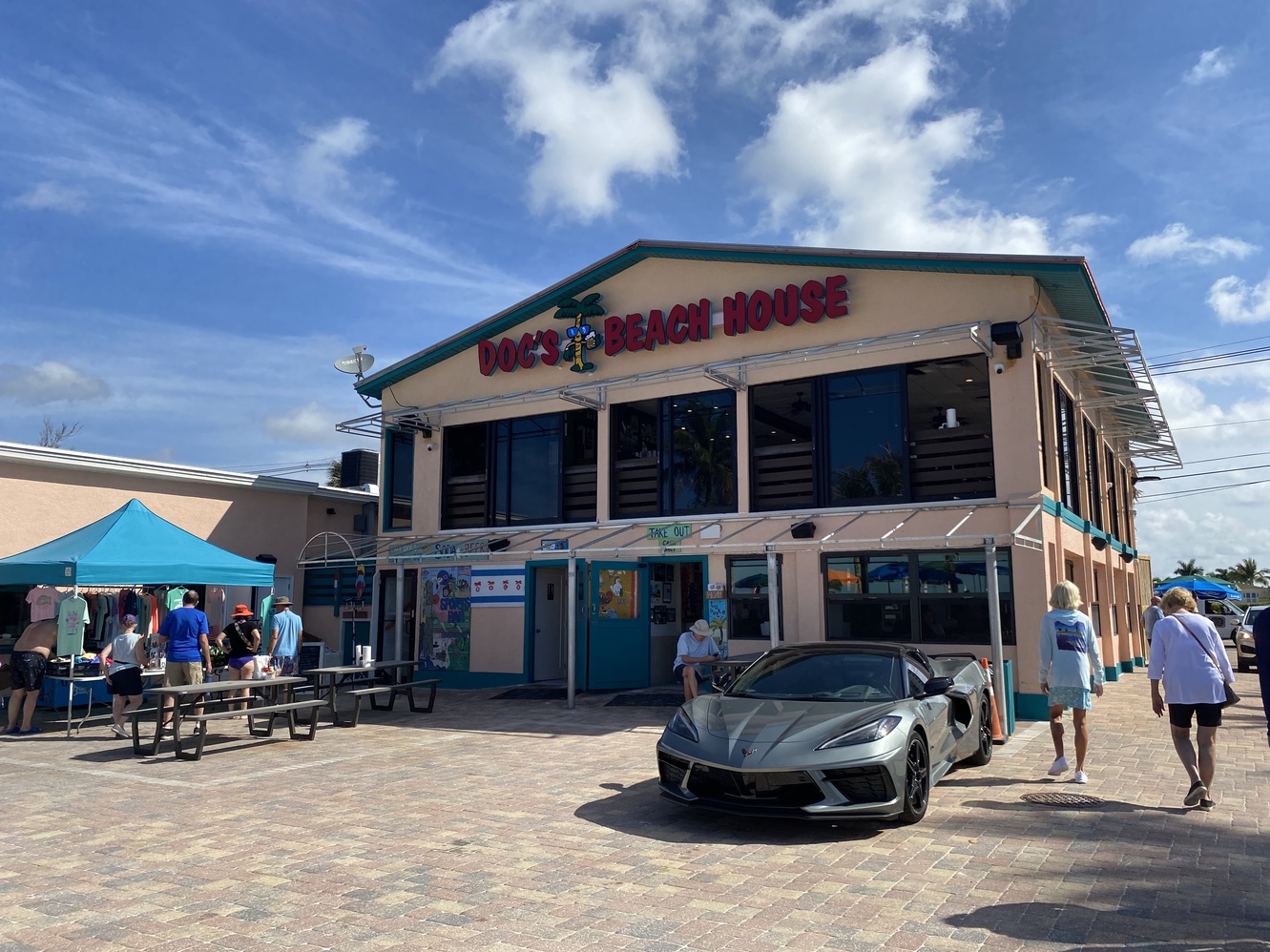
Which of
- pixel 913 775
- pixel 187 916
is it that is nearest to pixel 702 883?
pixel 913 775

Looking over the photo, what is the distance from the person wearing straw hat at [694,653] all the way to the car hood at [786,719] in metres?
4.72

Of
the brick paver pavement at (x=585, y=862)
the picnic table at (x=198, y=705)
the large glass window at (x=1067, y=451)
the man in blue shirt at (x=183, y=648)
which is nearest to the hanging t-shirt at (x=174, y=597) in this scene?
the picnic table at (x=198, y=705)

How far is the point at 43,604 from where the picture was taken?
13.9 m

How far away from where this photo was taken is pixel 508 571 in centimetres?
1686

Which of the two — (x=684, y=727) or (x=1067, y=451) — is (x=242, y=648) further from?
(x=1067, y=451)

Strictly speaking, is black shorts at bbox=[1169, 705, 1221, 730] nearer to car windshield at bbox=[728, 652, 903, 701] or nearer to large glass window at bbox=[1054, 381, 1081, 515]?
Result: car windshield at bbox=[728, 652, 903, 701]

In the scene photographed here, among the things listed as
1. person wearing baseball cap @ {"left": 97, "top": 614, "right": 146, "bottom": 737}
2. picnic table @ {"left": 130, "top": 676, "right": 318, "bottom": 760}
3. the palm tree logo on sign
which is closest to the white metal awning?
the palm tree logo on sign

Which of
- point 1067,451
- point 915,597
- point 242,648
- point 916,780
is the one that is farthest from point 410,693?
point 1067,451

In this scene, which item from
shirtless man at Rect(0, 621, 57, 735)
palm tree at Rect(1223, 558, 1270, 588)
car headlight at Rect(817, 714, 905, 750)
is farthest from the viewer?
palm tree at Rect(1223, 558, 1270, 588)

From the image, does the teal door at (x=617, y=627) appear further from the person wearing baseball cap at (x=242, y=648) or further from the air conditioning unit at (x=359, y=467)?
the air conditioning unit at (x=359, y=467)

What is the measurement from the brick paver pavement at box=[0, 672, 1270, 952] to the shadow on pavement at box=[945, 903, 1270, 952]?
0.6 inches

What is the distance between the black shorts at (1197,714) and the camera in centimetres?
688

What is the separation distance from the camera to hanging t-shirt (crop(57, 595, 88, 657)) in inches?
515

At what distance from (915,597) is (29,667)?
11.7 metres
